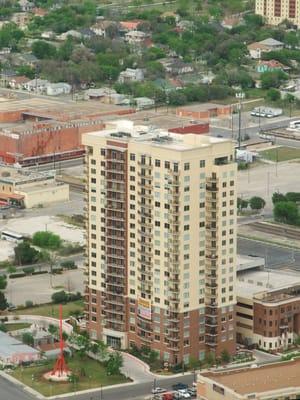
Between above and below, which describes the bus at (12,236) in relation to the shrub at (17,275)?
below

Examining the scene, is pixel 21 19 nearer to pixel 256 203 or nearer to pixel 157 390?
pixel 256 203

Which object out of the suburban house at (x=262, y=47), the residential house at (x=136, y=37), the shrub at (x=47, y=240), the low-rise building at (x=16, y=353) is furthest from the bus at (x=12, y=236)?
the residential house at (x=136, y=37)

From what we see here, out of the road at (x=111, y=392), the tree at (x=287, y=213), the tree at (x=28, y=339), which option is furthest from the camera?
the tree at (x=287, y=213)

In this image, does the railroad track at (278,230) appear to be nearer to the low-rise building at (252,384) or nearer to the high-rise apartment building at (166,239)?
the high-rise apartment building at (166,239)

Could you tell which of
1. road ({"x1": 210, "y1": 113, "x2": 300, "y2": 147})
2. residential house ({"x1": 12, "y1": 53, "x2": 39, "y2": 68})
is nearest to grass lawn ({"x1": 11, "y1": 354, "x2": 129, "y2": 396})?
road ({"x1": 210, "y1": 113, "x2": 300, "y2": 147})

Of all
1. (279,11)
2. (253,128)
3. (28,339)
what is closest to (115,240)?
(28,339)

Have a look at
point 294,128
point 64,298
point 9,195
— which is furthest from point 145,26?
point 64,298
